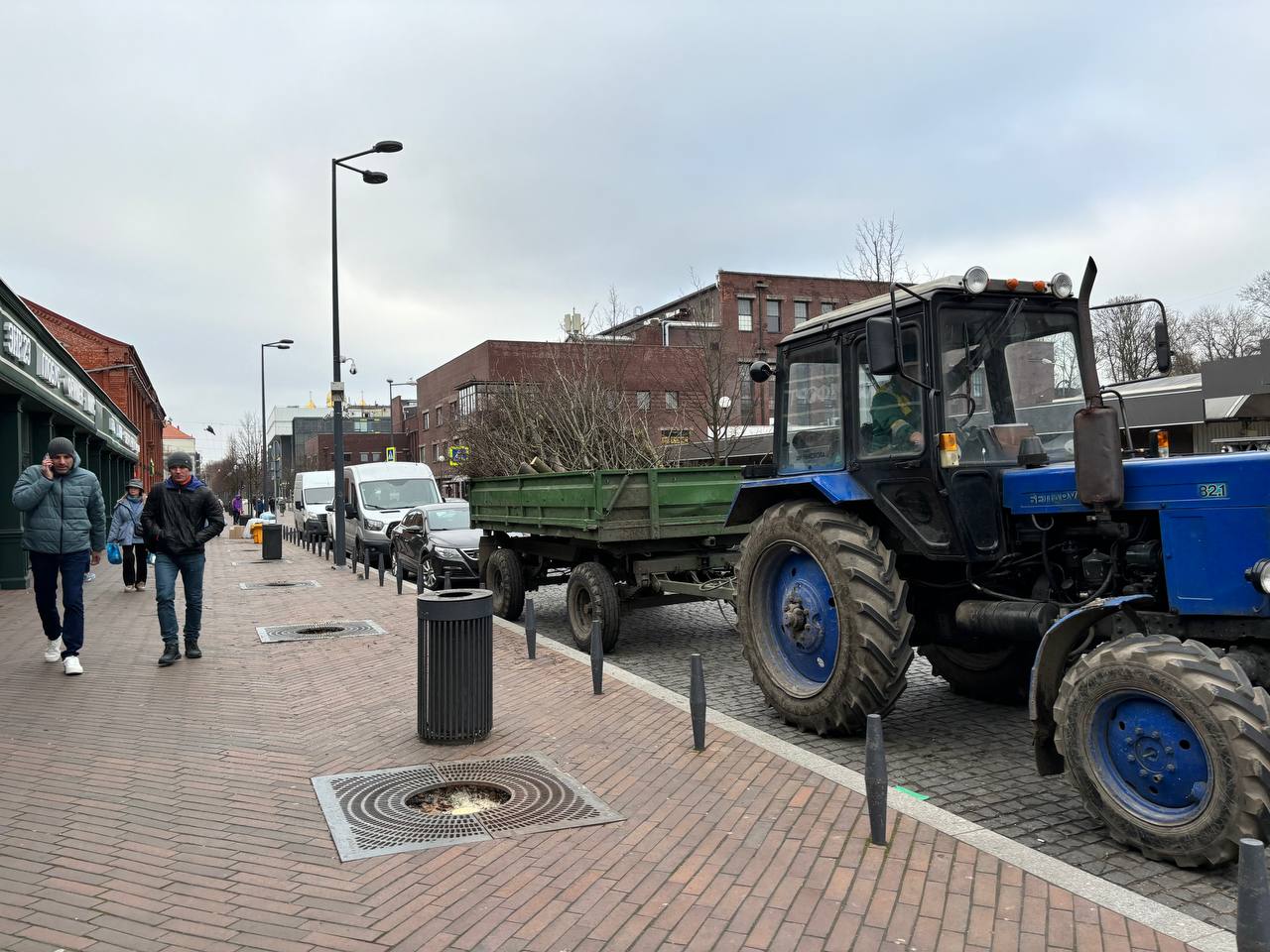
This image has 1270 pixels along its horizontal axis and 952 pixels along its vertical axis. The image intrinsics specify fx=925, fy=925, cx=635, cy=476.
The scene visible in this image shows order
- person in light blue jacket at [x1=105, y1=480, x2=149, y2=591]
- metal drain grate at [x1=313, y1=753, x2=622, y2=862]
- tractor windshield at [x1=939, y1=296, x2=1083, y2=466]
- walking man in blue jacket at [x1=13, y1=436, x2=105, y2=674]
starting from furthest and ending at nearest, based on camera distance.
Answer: person in light blue jacket at [x1=105, y1=480, x2=149, y2=591], walking man in blue jacket at [x1=13, y1=436, x2=105, y2=674], tractor windshield at [x1=939, y1=296, x2=1083, y2=466], metal drain grate at [x1=313, y1=753, x2=622, y2=862]

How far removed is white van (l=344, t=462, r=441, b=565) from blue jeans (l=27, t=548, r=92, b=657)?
1229 cm

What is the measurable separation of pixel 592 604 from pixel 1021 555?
15.8 ft

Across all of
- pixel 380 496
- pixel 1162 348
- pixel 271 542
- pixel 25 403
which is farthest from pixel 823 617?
pixel 271 542

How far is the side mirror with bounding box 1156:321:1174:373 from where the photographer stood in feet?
17.3

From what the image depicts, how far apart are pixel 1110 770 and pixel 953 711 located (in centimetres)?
266

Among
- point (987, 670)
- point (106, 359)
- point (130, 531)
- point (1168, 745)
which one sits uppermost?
point (106, 359)

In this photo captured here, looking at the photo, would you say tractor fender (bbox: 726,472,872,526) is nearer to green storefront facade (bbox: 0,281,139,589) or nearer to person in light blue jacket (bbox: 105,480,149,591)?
green storefront facade (bbox: 0,281,139,589)

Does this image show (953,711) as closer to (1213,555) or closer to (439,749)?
(1213,555)

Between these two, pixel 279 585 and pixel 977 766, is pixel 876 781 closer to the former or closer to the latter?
pixel 977 766

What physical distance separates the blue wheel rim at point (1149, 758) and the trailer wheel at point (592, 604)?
532 centimetres

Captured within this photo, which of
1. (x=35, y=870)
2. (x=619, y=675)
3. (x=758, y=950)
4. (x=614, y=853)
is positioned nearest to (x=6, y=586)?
(x=619, y=675)

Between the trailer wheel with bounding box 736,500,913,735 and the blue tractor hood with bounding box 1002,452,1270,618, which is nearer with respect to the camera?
the blue tractor hood with bounding box 1002,452,1270,618

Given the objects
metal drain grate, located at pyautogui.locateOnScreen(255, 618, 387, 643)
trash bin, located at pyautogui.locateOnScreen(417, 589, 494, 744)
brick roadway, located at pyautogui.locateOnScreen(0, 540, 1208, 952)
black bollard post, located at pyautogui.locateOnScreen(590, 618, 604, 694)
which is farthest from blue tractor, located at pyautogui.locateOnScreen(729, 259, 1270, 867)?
metal drain grate, located at pyautogui.locateOnScreen(255, 618, 387, 643)

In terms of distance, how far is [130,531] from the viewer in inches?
571
